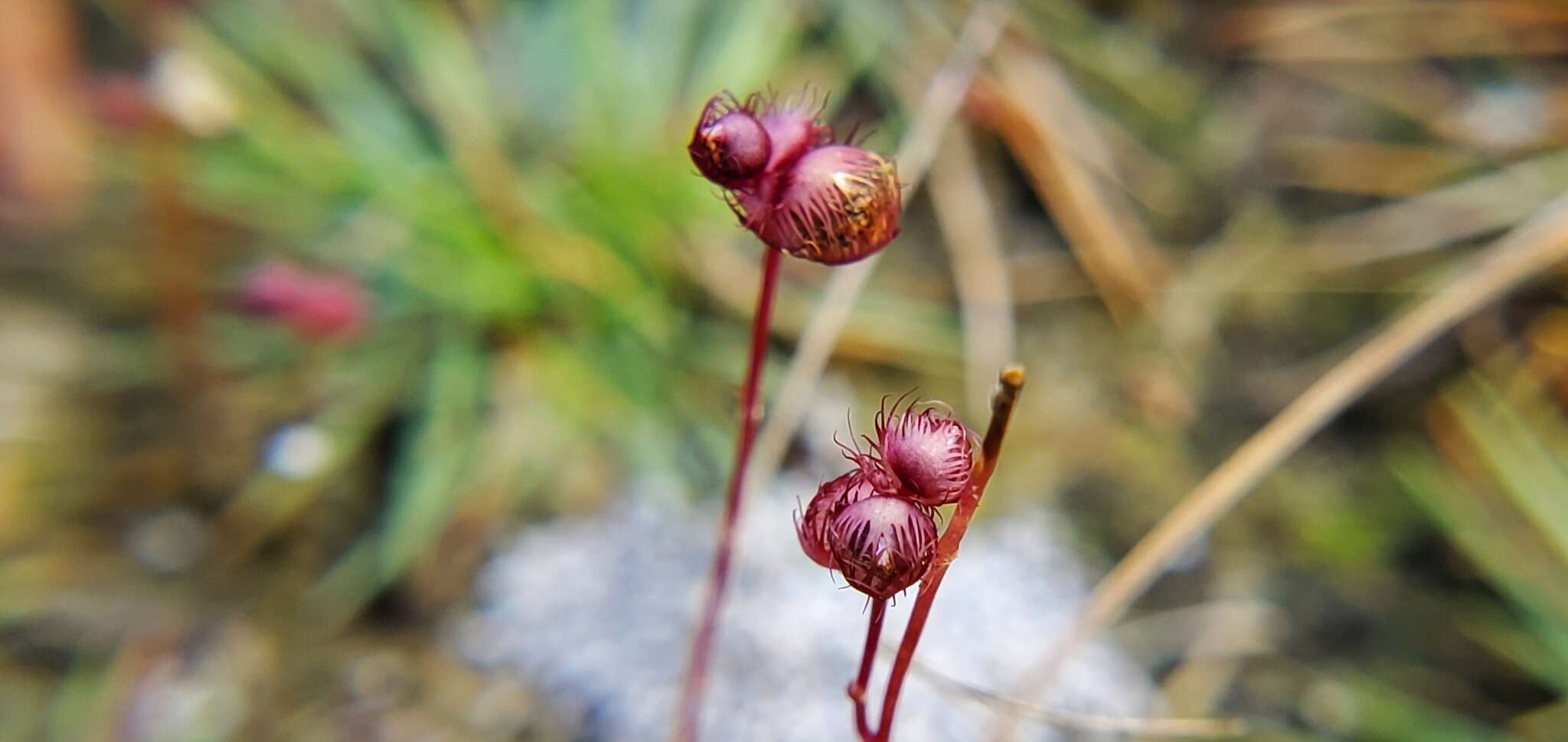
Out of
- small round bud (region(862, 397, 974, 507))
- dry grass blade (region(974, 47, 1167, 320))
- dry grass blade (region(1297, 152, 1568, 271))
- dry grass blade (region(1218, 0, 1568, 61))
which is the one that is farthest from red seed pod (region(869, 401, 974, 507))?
dry grass blade (region(1218, 0, 1568, 61))

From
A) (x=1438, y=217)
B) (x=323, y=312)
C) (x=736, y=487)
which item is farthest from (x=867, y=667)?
(x=1438, y=217)

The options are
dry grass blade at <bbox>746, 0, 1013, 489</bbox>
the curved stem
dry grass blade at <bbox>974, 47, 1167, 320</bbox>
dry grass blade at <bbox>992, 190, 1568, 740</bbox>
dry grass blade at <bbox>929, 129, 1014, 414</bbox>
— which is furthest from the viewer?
dry grass blade at <bbox>974, 47, 1167, 320</bbox>

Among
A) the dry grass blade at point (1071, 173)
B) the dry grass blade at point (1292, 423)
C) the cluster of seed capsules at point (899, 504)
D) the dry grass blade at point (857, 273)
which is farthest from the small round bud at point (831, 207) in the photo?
the dry grass blade at point (1071, 173)

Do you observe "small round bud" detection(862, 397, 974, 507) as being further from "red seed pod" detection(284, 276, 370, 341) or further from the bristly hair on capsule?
"red seed pod" detection(284, 276, 370, 341)

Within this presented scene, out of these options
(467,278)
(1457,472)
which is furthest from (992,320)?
(467,278)

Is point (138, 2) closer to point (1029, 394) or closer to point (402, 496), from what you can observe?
point (402, 496)

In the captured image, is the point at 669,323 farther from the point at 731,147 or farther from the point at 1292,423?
the point at 731,147

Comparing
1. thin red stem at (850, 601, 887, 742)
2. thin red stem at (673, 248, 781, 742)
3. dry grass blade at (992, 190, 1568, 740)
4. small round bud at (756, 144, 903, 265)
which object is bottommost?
thin red stem at (850, 601, 887, 742)

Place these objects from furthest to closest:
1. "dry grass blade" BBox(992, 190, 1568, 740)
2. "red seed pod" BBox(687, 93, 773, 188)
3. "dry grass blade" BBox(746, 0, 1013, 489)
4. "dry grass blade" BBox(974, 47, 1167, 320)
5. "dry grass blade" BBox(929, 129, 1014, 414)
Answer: "dry grass blade" BBox(974, 47, 1167, 320) < "dry grass blade" BBox(929, 129, 1014, 414) < "dry grass blade" BBox(746, 0, 1013, 489) < "dry grass blade" BBox(992, 190, 1568, 740) < "red seed pod" BBox(687, 93, 773, 188)
